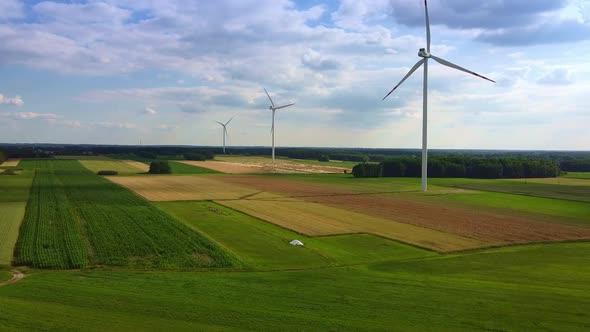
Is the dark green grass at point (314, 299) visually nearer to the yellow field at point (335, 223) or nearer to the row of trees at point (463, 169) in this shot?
the yellow field at point (335, 223)

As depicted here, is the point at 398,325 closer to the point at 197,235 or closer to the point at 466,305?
the point at 466,305

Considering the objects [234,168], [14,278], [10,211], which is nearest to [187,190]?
[10,211]

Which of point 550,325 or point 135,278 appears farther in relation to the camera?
point 135,278

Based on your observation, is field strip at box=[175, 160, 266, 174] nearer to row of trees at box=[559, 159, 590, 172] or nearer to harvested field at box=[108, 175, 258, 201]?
harvested field at box=[108, 175, 258, 201]

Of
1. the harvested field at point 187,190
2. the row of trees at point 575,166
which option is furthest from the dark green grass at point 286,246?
the row of trees at point 575,166

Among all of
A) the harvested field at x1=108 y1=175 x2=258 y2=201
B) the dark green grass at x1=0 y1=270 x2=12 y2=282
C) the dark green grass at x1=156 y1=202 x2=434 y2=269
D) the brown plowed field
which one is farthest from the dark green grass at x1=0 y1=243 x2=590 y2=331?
the harvested field at x1=108 y1=175 x2=258 y2=201

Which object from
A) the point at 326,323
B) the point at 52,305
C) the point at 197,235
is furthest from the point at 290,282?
the point at 197,235

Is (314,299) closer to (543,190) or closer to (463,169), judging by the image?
(543,190)
